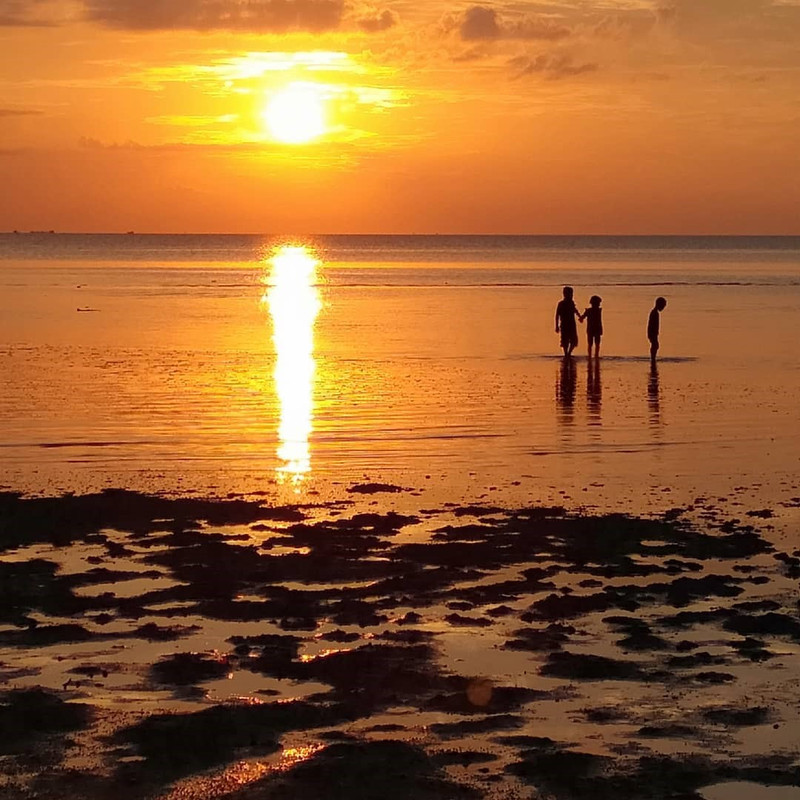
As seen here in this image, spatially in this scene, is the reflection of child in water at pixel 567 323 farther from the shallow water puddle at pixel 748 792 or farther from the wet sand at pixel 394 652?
the shallow water puddle at pixel 748 792

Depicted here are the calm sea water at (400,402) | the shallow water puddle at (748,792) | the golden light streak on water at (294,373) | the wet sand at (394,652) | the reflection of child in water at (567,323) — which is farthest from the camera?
the reflection of child in water at (567,323)

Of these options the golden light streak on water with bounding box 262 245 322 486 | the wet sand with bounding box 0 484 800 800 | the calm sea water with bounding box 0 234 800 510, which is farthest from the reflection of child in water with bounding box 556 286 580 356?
the wet sand with bounding box 0 484 800 800

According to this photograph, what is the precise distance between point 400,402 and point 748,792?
62.7 feet

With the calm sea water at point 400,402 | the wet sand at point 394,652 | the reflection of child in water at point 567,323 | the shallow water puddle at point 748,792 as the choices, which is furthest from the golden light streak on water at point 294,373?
the shallow water puddle at point 748,792

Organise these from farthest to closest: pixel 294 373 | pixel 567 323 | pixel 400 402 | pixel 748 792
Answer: pixel 567 323, pixel 294 373, pixel 400 402, pixel 748 792

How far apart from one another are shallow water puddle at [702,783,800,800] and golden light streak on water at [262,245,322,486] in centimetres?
1048

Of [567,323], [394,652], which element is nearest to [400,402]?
[567,323]

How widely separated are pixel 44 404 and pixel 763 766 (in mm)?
20245

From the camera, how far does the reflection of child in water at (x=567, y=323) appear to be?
34.9 metres

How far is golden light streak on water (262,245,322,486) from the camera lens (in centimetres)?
2005

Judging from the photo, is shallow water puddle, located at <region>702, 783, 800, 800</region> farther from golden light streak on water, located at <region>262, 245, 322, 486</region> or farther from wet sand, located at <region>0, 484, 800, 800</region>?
golden light streak on water, located at <region>262, 245, 322, 486</region>

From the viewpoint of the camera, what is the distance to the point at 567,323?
1405 inches

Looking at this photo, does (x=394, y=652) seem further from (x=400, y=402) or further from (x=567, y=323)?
(x=567, y=323)

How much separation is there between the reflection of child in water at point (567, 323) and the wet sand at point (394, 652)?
19140 millimetres
